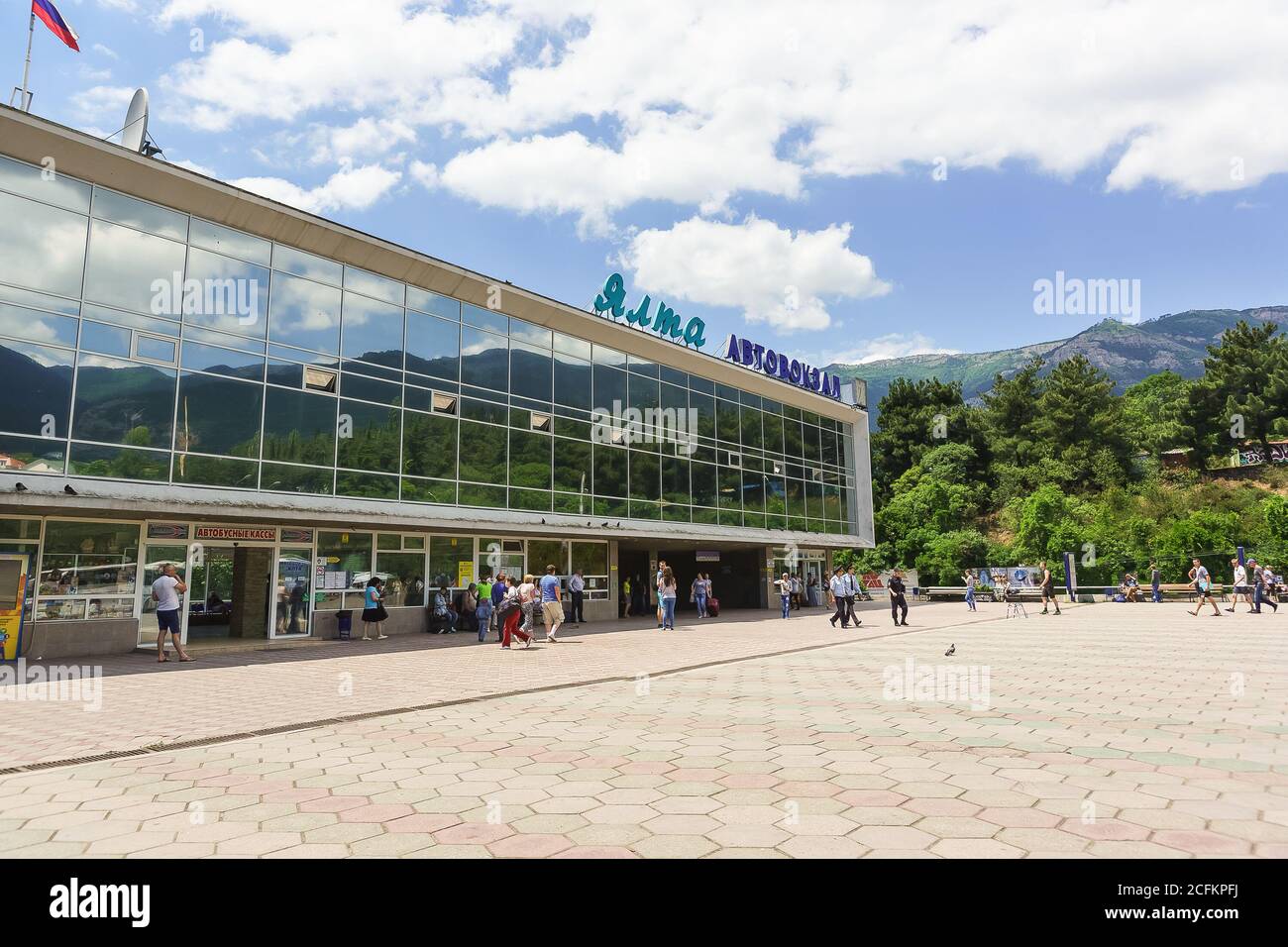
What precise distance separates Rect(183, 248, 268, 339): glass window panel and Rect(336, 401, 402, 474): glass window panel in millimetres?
2783

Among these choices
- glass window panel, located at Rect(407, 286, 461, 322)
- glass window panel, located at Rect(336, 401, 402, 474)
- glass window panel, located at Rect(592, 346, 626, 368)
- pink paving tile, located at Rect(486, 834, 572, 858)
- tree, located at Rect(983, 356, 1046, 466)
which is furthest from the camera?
tree, located at Rect(983, 356, 1046, 466)

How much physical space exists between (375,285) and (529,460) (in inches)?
259

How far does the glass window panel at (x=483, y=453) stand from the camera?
21.9 metres

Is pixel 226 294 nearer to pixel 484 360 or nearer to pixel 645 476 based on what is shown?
pixel 484 360

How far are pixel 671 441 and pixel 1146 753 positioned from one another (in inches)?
944

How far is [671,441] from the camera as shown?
29250 millimetres

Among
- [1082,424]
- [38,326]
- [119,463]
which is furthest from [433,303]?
[1082,424]

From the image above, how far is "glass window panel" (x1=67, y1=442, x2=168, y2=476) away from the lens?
14.7 meters

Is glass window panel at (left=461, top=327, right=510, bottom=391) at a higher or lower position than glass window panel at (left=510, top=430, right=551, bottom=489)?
higher

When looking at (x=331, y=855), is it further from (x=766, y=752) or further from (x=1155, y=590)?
(x=1155, y=590)

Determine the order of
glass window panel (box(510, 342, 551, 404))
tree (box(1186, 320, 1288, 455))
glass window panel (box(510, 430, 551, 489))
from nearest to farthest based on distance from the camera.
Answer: glass window panel (box(510, 430, 551, 489)) → glass window panel (box(510, 342, 551, 404)) → tree (box(1186, 320, 1288, 455))

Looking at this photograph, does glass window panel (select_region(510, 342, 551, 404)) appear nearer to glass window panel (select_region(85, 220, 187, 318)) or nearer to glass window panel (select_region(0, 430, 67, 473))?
glass window panel (select_region(85, 220, 187, 318))

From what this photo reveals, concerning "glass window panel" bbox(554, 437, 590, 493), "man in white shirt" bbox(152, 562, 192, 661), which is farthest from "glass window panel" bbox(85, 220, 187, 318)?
"glass window panel" bbox(554, 437, 590, 493)
